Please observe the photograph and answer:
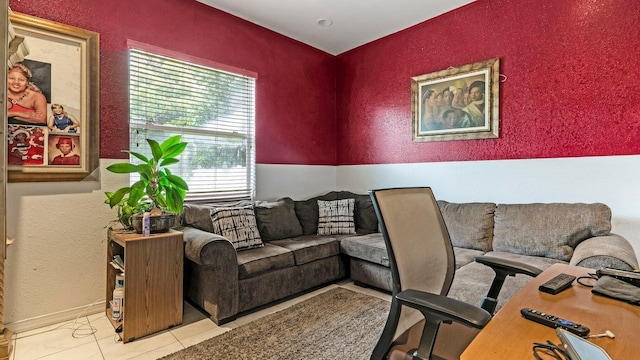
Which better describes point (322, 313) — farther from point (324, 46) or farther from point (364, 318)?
point (324, 46)

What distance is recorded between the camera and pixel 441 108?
3.45 metres

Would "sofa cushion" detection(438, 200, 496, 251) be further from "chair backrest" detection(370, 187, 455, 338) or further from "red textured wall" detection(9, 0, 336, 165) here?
"red textured wall" detection(9, 0, 336, 165)

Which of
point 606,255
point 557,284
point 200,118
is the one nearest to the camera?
point 557,284

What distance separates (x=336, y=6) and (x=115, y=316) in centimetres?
333

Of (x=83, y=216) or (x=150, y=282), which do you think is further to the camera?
(x=83, y=216)

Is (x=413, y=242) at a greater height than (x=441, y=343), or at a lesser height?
greater

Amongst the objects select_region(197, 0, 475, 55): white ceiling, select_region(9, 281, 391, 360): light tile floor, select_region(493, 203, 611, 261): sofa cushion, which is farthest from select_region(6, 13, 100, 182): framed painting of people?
select_region(493, 203, 611, 261): sofa cushion

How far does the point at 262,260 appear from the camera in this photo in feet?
8.51

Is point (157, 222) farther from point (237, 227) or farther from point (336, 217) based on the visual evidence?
point (336, 217)

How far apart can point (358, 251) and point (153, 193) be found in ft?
6.04

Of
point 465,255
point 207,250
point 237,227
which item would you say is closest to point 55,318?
point 207,250

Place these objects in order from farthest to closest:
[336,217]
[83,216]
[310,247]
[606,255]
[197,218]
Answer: [336,217] < [310,247] < [197,218] < [83,216] < [606,255]

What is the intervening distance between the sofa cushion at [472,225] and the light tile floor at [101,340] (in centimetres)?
185

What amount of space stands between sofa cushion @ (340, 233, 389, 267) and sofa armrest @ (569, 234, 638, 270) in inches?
53.4
